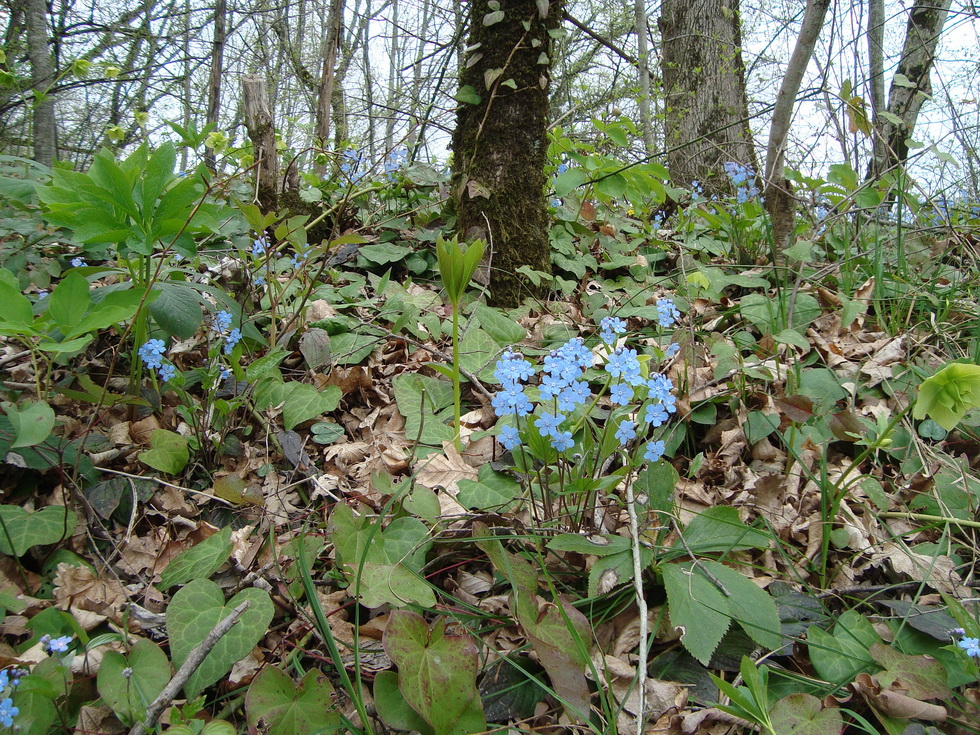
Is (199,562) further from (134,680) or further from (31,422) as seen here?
(31,422)

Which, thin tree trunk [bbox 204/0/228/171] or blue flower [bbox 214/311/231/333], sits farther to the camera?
thin tree trunk [bbox 204/0/228/171]

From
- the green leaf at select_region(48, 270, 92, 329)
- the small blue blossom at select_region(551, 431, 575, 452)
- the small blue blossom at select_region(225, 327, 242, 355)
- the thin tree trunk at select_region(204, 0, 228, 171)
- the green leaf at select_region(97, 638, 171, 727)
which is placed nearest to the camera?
the green leaf at select_region(97, 638, 171, 727)

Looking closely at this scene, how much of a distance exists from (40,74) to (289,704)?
190 inches

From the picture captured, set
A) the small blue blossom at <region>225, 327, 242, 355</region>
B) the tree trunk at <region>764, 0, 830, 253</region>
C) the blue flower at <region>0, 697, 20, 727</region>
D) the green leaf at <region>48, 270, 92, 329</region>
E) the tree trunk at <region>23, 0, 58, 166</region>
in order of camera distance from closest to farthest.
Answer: the blue flower at <region>0, 697, 20, 727</region>, the green leaf at <region>48, 270, 92, 329</region>, the small blue blossom at <region>225, 327, 242, 355</region>, the tree trunk at <region>764, 0, 830, 253</region>, the tree trunk at <region>23, 0, 58, 166</region>

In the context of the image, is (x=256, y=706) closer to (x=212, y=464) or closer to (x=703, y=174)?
(x=212, y=464)

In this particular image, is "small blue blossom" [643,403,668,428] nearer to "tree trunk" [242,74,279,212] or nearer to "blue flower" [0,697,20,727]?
"blue flower" [0,697,20,727]

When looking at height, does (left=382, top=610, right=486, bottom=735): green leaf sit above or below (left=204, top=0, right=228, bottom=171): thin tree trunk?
below

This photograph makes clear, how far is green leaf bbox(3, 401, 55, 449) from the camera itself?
1109 mm

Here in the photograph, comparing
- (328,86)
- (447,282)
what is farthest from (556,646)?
Answer: (328,86)

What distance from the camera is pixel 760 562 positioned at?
1275 millimetres

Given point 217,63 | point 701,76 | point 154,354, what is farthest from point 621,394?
point 217,63

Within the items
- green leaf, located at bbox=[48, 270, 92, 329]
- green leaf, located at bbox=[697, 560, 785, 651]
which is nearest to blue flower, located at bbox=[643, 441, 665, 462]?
green leaf, located at bbox=[697, 560, 785, 651]

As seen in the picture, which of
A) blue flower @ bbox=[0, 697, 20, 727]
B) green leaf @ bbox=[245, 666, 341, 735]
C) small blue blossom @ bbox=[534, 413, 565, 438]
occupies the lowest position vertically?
green leaf @ bbox=[245, 666, 341, 735]

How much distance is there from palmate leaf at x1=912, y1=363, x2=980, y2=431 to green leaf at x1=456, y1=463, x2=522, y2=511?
2.64 feet
